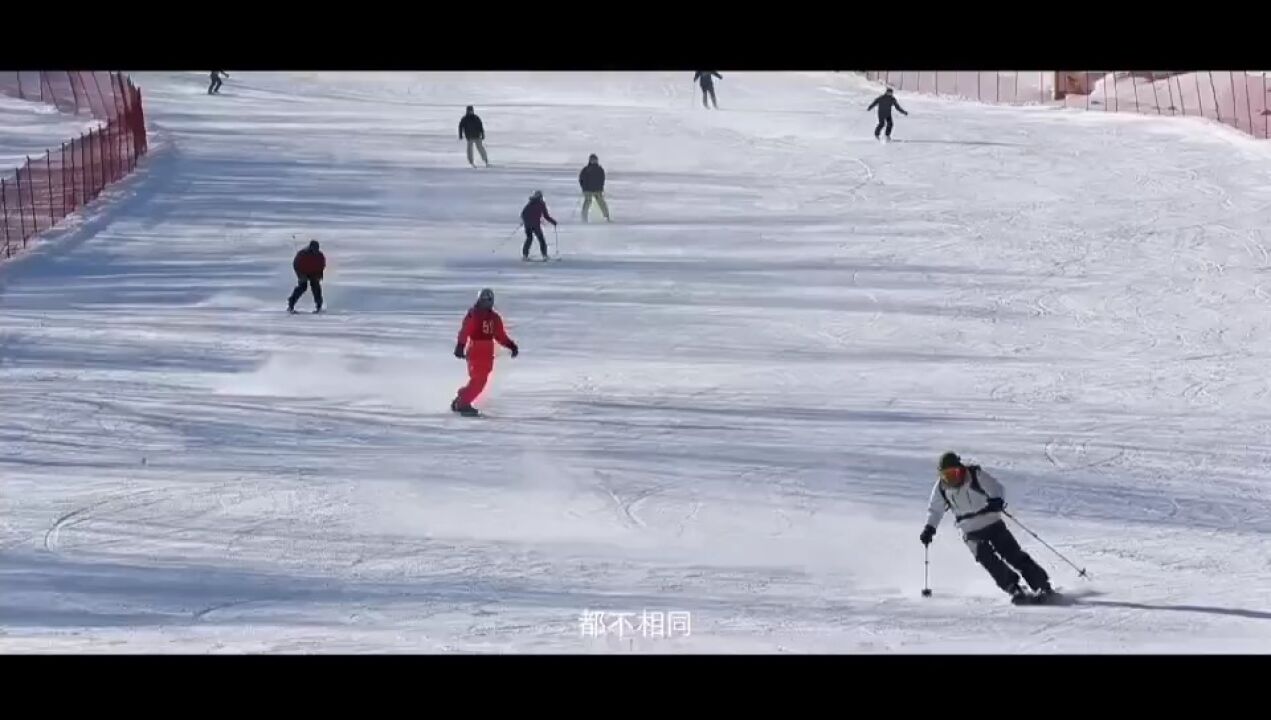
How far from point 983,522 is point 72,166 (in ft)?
56.0

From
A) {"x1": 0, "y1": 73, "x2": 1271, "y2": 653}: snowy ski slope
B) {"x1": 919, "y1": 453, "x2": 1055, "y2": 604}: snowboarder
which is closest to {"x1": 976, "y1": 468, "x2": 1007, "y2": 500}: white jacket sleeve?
{"x1": 919, "y1": 453, "x2": 1055, "y2": 604}: snowboarder

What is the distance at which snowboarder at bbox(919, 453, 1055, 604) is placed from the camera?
10.5 metres

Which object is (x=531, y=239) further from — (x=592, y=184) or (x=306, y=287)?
(x=306, y=287)

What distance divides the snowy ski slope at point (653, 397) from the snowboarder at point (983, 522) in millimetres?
211

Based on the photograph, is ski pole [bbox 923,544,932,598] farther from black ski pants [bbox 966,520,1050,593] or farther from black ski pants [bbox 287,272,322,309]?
black ski pants [bbox 287,272,322,309]

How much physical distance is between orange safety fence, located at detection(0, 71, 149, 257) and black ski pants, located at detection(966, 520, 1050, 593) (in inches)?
540

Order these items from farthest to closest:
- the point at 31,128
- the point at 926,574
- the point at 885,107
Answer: the point at 31,128 → the point at 885,107 → the point at 926,574

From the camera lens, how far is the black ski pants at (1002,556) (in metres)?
10.5

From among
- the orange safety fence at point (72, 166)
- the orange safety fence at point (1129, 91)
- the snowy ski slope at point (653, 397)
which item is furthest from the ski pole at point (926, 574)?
the orange safety fence at point (1129, 91)

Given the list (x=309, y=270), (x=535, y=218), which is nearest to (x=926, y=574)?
(x=309, y=270)

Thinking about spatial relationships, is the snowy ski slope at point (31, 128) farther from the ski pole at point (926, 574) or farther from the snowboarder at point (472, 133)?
the ski pole at point (926, 574)

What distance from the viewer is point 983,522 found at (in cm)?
1064
